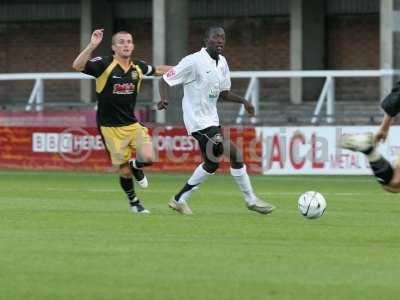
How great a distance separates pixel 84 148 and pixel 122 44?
1310cm

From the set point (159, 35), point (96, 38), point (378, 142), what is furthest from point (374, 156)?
point (159, 35)

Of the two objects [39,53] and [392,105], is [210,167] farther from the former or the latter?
[39,53]

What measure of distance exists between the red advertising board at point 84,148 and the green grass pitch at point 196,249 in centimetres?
782

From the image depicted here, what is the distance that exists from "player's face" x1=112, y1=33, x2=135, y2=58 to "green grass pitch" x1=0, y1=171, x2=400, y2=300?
201 cm

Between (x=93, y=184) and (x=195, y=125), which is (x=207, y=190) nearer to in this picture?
(x=93, y=184)

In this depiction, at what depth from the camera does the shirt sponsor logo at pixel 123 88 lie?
645 inches

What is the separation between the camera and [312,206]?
15039 millimetres

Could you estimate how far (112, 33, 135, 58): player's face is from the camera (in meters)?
16.0

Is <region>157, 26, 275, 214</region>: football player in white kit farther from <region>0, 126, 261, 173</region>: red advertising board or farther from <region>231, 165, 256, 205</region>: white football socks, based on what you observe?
<region>0, 126, 261, 173</region>: red advertising board

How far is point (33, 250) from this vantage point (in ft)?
37.8

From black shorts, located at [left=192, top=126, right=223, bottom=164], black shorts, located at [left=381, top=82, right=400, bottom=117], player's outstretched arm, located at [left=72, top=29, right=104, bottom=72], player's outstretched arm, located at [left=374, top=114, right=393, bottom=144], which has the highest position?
player's outstretched arm, located at [left=72, top=29, right=104, bottom=72]

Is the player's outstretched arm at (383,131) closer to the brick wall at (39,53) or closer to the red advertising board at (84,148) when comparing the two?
the red advertising board at (84,148)

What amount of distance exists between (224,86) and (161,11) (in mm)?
19829

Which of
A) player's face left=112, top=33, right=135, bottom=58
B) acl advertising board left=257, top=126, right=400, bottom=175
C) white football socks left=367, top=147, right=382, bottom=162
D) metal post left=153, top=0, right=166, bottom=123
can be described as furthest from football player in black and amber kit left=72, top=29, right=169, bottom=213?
metal post left=153, top=0, right=166, bottom=123
